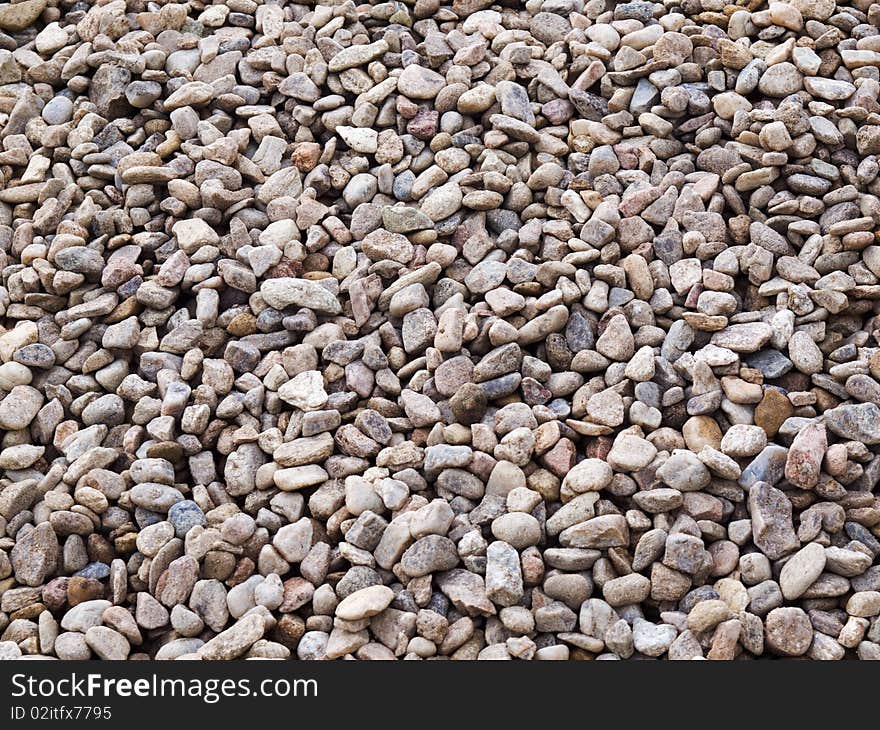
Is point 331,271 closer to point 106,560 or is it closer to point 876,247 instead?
point 106,560

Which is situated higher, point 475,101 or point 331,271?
point 475,101

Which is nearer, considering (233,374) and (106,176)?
(233,374)

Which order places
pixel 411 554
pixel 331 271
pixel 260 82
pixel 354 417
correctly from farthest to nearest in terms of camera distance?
pixel 260 82 → pixel 331 271 → pixel 354 417 → pixel 411 554

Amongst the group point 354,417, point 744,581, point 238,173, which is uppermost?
point 238,173

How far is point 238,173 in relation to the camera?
2385 millimetres

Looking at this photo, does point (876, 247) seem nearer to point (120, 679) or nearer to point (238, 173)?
point (238, 173)

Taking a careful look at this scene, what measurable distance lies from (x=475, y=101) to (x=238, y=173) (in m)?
0.61

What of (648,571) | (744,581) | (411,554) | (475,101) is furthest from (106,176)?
(744,581)

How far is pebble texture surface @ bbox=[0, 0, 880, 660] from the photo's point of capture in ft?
5.86

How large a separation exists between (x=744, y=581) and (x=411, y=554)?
0.61 meters

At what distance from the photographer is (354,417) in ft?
6.68

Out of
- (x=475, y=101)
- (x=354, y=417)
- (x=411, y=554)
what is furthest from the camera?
(x=475, y=101)

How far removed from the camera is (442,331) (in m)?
2.07

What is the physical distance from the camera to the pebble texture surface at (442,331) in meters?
1.79
